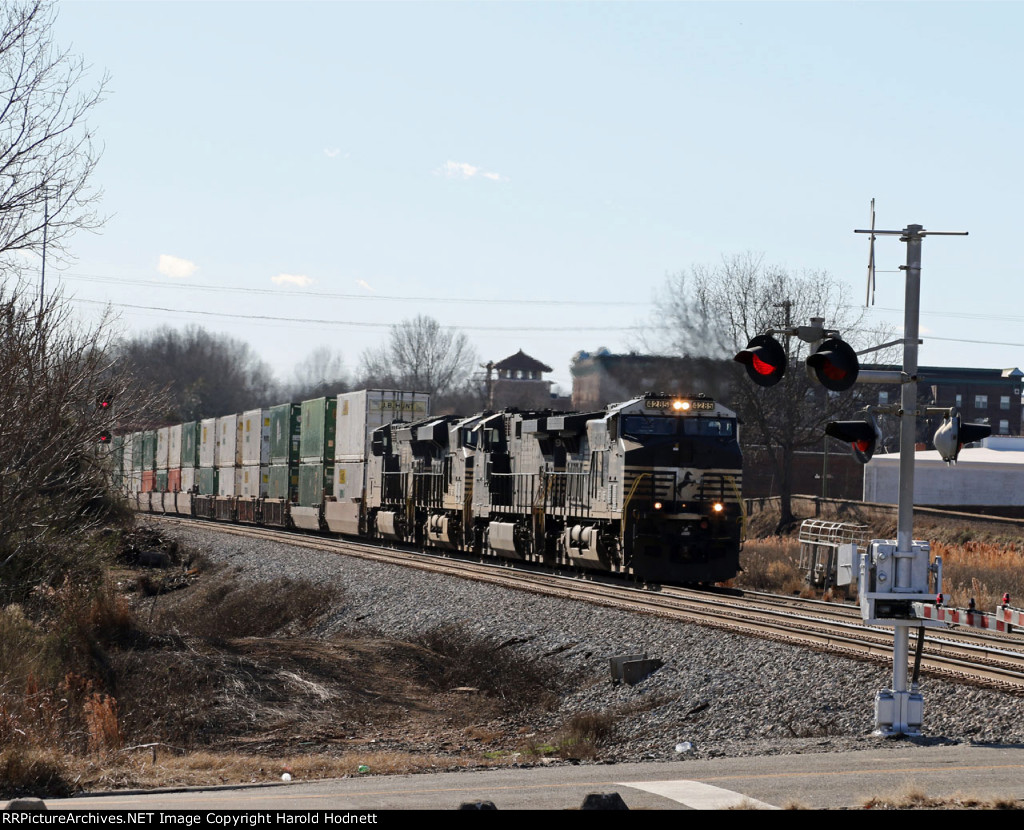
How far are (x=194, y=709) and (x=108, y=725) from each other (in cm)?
219

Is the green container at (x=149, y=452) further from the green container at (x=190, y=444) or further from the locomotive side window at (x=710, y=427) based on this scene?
the locomotive side window at (x=710, y=427)

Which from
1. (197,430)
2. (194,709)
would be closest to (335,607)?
(194,709)

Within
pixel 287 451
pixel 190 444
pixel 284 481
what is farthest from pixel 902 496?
pixel 190 444

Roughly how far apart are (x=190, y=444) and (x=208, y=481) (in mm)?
3639

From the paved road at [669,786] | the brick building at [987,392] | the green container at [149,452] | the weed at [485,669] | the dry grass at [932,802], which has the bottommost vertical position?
the weed at [485,669]

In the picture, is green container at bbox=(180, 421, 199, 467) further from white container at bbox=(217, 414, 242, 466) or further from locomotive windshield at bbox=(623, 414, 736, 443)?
locomotive windshield at bbox=(623, 414, 736, 443)

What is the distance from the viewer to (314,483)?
138 ft

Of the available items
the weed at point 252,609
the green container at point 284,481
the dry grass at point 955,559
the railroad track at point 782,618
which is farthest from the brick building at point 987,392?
the weed at point 252,609

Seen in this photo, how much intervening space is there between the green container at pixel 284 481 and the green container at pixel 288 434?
0.80ft

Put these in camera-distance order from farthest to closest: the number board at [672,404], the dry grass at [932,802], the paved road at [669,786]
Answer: the number board at [672,404]
the paved road at [669,786]
the dry grass at [932,802]

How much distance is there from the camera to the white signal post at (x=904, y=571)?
33.7 feet

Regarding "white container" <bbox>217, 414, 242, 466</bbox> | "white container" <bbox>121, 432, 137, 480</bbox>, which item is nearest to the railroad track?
"white container" <bbox>121, 432, 137, 480</bbox>
